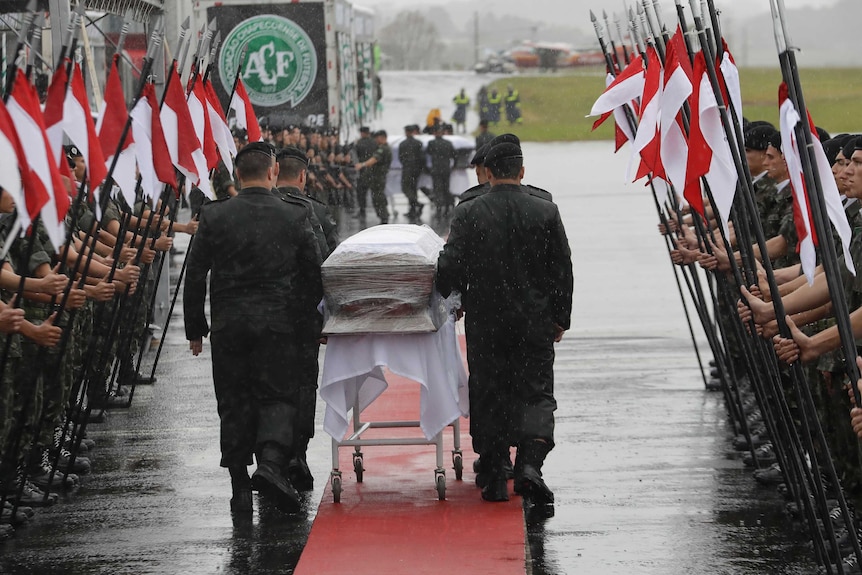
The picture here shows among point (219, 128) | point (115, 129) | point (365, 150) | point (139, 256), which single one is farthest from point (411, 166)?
point (115, 129)

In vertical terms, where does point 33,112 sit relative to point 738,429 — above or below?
above

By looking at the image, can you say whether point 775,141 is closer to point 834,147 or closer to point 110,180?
point 834,147

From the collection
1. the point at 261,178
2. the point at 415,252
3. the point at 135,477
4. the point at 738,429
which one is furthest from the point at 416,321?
the point at 738,429

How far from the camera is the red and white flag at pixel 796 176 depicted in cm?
525

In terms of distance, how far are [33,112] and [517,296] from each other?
2694mm

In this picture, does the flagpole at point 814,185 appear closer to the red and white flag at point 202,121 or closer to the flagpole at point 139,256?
the flagpole at point 139,256

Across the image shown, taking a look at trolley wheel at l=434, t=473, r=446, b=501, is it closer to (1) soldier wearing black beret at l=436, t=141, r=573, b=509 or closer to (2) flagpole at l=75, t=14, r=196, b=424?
(1) soldier wearing black beret at l=436, t=141, r=573, b=509

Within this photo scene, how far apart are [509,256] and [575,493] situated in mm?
1400

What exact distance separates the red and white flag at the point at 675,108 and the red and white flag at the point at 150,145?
9.76ft

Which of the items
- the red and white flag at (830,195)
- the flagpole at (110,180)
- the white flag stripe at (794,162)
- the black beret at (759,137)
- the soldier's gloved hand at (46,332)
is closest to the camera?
the white flag stripe at (794,162)

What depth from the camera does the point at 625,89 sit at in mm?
8641

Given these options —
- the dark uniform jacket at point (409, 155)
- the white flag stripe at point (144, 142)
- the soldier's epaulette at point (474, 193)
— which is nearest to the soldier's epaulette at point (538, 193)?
the soldier's epaulette at point (474, 193)

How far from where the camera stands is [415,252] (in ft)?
24.2

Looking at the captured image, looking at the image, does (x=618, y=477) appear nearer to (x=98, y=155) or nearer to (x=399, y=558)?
(x=399, y=558)
